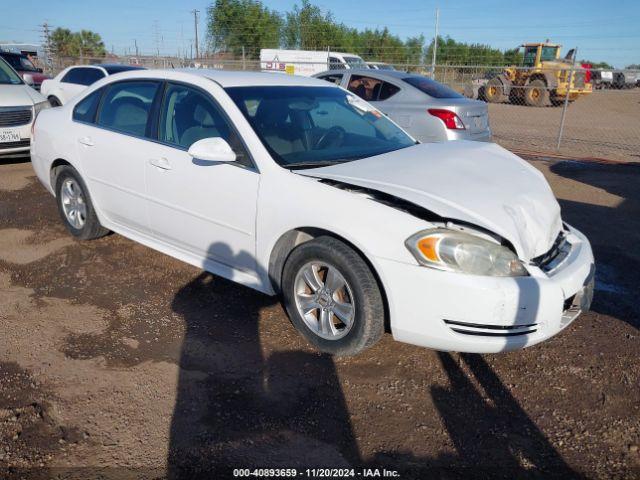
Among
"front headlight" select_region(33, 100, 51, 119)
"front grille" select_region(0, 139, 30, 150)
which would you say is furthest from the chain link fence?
"front grille" select_region(0, 139, 30, 150)

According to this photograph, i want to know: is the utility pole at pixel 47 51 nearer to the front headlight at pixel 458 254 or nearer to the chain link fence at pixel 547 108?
the chain link fence at pixel 547 108

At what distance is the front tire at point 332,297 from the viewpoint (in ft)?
9.77

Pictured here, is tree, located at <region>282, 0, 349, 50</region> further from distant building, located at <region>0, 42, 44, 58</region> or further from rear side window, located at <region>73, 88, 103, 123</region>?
rear side window, located at <region>73, 88, 103, 123</region>

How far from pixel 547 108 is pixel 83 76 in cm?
1935

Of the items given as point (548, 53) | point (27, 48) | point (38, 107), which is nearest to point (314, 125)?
point (38, 107)

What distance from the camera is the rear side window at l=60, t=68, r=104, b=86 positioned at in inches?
455

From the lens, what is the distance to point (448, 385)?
3.02m

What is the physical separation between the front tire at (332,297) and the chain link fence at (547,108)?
9.55m

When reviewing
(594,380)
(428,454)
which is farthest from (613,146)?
(428,454)

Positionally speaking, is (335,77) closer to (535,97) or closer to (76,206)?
(76,206)

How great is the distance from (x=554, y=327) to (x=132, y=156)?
3224 millimetres

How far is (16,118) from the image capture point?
26.5ft

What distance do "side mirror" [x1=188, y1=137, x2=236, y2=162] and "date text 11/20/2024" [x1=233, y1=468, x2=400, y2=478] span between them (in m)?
1.86

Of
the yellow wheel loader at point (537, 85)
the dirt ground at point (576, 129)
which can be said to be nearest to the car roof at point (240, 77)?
the dirt ground at point (576, 129)
